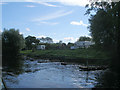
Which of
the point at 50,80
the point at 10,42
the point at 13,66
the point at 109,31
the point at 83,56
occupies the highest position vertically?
the point at 10,42

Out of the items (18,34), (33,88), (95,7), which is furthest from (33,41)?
(33,88)

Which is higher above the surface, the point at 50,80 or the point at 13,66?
the point at 13,66

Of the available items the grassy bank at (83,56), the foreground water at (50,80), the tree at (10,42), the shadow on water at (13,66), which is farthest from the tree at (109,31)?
the tree at (10,42)

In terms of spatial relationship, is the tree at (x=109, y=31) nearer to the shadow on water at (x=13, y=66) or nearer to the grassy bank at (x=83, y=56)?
the grassy bank at (x=83, y=56)

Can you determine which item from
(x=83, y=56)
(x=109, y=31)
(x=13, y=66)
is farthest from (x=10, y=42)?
(x=109, y=31)

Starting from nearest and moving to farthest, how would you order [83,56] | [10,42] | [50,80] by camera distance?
1. [50,80]
2. [83,56]
3. [10,42]

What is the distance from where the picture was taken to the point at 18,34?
194ft

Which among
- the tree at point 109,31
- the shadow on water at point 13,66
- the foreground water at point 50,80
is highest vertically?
the tree at point 109,31

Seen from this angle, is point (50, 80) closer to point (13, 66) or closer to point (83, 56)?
point (13, 66)

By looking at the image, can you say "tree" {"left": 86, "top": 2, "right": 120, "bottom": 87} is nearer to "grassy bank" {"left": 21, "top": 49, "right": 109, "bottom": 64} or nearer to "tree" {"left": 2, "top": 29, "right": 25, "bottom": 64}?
"grassy bank" {"left": 21, "top": 49, "right": 109, "bottom": 64}

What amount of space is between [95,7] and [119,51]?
889 cm

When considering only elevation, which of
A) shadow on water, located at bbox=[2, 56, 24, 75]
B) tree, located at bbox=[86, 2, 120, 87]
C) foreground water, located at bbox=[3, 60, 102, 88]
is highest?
tree, located at bbox=[86, 2, 120, 87]

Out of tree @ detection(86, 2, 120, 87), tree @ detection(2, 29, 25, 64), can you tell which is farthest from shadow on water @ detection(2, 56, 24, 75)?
tree @ detection(2, 29, 25, 64)

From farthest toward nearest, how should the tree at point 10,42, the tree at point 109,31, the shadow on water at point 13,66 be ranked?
the tree at point 10,42, the shadow on water at point 13,66, the tree at point 109,31
